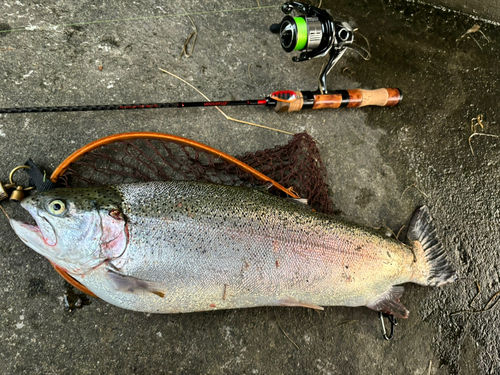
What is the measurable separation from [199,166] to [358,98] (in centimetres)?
155

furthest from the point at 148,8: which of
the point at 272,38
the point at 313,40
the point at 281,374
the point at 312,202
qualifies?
the point at 281,374

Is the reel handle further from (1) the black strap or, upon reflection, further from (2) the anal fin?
(1) the black strap

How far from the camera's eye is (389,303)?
2.26 m

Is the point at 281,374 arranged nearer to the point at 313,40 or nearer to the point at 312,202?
the point at 312,202

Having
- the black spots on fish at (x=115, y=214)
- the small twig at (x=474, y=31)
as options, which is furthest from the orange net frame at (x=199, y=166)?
the small twig at (x=474, y=31)

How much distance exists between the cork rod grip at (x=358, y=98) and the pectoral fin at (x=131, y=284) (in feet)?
6.30

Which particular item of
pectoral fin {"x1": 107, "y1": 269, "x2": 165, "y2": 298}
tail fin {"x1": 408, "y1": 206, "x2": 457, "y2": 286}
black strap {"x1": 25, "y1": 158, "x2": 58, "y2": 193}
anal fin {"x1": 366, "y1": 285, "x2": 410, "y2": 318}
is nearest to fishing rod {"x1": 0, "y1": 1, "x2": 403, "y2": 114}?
black strap {"x1": 25, "y1": 158, "x2": 58, "y2": 193}

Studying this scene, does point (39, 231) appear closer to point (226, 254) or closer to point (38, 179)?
point (38, 179)

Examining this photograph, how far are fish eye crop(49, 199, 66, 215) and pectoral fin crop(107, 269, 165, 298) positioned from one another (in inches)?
17.3

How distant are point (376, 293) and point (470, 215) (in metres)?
1.52

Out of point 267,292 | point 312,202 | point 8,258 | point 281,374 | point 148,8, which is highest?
point 148,8

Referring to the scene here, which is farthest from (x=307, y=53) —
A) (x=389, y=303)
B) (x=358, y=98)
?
(x=389, y=303)

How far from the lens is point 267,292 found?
77.8 inches

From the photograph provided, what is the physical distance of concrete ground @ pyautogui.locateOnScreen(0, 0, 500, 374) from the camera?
7.13 feet
